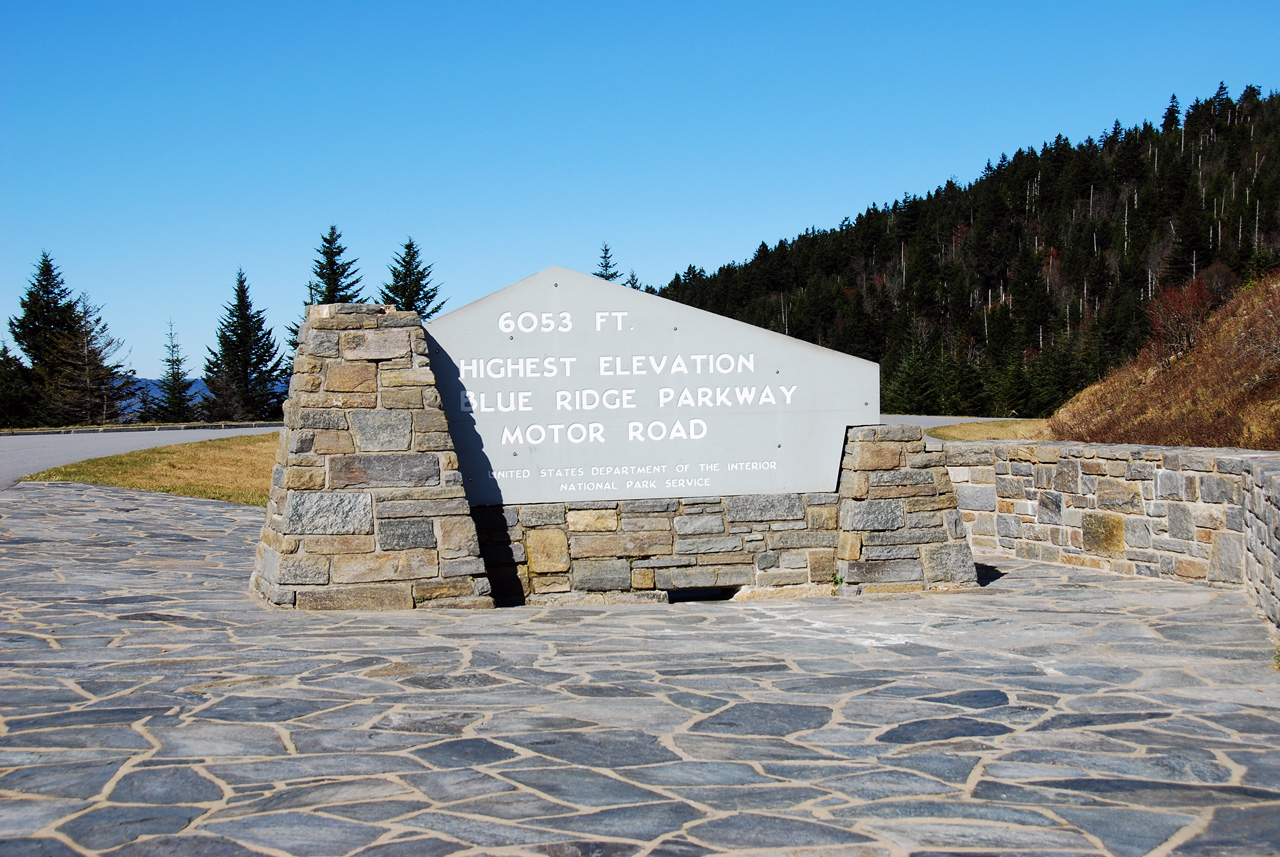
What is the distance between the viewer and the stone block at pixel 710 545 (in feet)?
26.2

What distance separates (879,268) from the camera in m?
92.8

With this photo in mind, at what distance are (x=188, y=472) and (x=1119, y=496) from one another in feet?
53.6

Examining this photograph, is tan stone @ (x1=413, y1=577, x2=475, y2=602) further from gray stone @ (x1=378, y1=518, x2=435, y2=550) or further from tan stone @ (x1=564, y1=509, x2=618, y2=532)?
tan stone @ (x1=564, y1=509, x2=618, y2=532)

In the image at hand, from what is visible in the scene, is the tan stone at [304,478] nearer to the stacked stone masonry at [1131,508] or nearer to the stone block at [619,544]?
the stone block at [619,544]

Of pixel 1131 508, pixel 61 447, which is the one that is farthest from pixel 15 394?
pixel 1131 508

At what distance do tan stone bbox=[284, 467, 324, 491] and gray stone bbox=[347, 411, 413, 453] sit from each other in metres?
0.34

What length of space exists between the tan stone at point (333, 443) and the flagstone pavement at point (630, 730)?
115cm

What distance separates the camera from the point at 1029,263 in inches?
3095

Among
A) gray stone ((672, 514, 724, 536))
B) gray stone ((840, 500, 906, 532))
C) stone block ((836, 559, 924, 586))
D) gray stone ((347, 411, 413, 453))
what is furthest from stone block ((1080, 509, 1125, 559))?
gray stone ((347, 411, 413, 453))

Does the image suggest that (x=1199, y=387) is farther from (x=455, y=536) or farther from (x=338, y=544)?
(x=338, y=544)

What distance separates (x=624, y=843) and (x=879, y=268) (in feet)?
308

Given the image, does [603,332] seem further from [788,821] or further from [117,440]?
[117,440]

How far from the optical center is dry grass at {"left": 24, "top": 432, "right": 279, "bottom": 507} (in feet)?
55.5

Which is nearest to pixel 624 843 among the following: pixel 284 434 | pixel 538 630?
pixel 538 630
